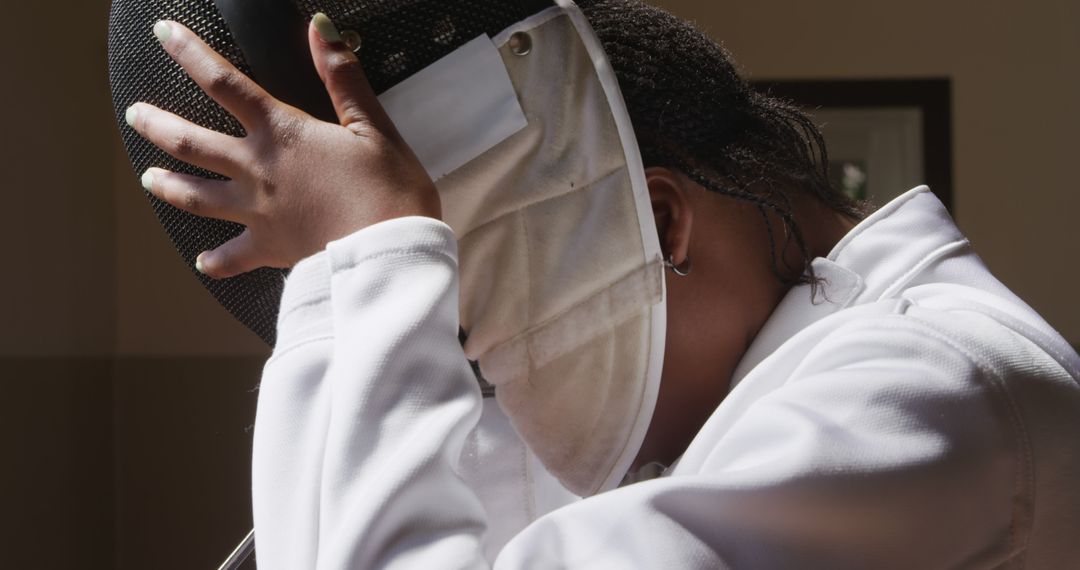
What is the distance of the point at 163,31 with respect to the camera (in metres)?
0.71

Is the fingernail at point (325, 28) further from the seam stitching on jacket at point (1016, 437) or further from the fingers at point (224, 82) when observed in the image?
the seam stitching on jacket at point (1016, 437)

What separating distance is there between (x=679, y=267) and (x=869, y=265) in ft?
0.46

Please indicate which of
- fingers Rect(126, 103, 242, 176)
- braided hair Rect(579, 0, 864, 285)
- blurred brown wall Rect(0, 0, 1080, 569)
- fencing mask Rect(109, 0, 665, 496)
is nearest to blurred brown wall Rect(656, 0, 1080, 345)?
blurred brown wall Rect(0, 0, 1080, 569)

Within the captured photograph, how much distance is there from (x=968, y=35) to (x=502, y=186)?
9.59 ft

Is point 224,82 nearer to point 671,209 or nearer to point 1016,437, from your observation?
point 671,209

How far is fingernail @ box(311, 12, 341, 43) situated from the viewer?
2.26ft

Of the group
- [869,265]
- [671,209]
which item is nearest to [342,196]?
[671,209]

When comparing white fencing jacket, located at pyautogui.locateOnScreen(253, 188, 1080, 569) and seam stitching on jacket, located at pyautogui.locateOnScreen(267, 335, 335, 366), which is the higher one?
seam stitching on jacket, located at pyautogui.locateOnScreen(267, 335, 335, 366)

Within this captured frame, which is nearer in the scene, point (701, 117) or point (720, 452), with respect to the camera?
point (720, 452)

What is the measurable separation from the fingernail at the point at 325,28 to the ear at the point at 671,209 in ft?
0.80

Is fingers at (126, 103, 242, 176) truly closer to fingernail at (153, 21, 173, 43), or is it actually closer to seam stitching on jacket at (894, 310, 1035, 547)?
fingernail at (153, 21, 173, 43)

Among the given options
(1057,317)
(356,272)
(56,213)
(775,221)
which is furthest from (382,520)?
(1057,317)

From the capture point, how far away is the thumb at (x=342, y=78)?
67 centimetres

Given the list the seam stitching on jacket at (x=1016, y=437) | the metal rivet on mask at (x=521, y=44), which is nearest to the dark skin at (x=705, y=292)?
the metal rivet on mask at (x=521, y=44)
